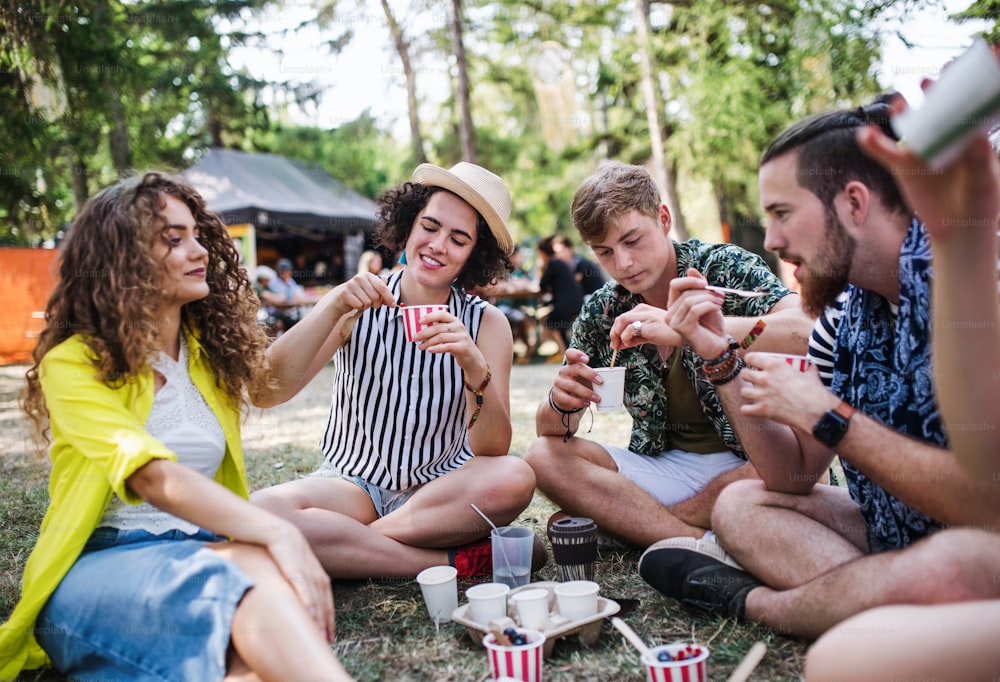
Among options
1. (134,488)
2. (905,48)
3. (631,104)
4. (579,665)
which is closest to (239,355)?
(134,488)

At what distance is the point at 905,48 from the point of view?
7766 mm

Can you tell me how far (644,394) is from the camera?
3289 millimetres

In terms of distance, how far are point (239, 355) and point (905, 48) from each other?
8081mm

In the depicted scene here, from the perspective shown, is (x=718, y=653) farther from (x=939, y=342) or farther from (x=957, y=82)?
(x=957, y=82)

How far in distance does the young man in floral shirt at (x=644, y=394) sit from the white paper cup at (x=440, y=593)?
29.6 inches

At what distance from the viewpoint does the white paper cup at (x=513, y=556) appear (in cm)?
264

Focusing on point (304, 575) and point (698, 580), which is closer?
point (304, 575)

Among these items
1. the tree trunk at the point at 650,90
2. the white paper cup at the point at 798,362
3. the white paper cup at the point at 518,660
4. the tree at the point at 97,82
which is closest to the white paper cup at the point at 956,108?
the white paper cup at the point at 798,362

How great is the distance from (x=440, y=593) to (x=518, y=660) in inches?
23.7

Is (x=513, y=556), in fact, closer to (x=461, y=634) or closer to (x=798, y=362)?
(x=461, y=634)

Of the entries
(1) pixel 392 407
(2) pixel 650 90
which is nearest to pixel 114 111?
(1) pixel 392 407

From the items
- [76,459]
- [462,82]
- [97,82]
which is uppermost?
[462,82]

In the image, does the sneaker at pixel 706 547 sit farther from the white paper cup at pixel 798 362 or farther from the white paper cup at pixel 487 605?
the white paper cup at pixel 798 362

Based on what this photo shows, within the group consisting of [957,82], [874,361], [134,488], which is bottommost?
[134,488]
